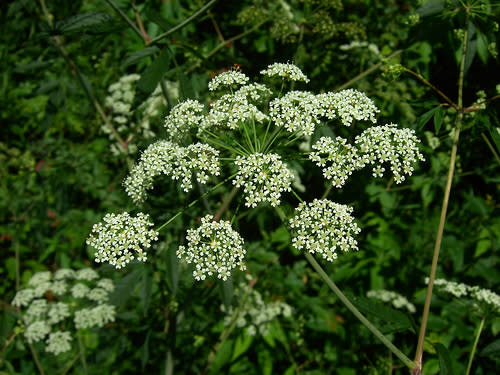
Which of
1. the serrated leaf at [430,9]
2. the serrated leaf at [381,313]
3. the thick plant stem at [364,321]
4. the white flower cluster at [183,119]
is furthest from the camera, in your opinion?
the serrated leaf at [430,9]

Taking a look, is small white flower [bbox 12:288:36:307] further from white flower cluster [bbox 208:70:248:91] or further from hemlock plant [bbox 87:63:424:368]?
white flower cluster [bbox 208:70:248:91]

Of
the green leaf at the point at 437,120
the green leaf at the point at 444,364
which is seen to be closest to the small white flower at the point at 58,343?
the green leaf at the point at 444,364

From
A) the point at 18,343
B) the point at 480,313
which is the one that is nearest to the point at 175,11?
the point at 18,343

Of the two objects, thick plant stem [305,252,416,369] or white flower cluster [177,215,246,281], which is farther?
white flower cluster [177,215,246,281]

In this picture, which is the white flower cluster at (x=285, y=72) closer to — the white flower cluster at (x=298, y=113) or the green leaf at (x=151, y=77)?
the white flower cluster at (x=298, y=113)

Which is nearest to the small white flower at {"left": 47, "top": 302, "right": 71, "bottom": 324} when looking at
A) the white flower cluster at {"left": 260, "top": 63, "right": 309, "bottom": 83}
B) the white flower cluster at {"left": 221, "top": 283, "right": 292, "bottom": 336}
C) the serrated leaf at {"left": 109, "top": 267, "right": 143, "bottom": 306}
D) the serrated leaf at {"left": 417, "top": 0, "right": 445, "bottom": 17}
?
the serrated leaf at {"left": 109, "top": 267, "right": 143, "bottom": 306}

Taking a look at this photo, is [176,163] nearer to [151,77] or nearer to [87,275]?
[151,77]

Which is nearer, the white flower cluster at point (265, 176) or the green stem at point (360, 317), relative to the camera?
the green stem at point (360, 317)
